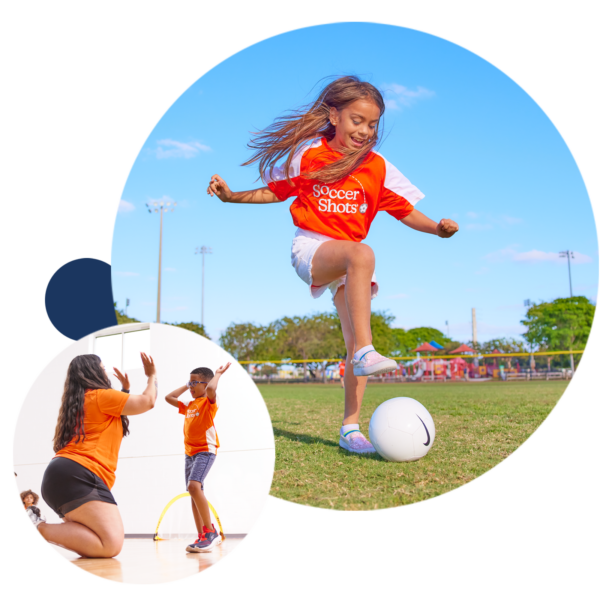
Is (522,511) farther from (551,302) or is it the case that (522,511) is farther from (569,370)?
(551,302)

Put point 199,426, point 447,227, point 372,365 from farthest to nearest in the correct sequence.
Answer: point 447,227 < point 372,365 < point 199,426

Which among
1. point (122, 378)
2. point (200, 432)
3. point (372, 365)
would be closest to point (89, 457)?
point (122, 378)

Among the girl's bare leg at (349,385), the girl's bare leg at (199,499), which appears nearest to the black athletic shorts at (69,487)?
the girl's bare leg at (199,499)

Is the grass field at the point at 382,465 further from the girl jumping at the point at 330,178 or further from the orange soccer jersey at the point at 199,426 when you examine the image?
the orange soccer jersey at the point at 199,426

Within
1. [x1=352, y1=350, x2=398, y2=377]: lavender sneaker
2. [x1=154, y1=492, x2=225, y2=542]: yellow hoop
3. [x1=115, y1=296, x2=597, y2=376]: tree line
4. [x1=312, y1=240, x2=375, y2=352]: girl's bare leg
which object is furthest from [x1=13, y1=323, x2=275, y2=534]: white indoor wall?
[x1=115, y1=296, x2=597, y2=376]: tree line

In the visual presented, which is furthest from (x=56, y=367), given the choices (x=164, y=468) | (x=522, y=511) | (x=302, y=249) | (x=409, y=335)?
(x=409, y=335)

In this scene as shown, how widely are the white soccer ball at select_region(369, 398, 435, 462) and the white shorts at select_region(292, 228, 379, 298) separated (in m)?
0.88

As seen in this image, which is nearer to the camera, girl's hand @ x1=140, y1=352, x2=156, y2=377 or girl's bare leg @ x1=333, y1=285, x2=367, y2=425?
girl's hand @ x1=140, y1=352, x2=156, y2=377

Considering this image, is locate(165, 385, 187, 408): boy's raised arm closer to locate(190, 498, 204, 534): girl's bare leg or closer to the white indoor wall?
the white indoor wall

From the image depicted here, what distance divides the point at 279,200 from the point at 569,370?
28981mm

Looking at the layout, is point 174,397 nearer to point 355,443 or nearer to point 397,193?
point 355,443

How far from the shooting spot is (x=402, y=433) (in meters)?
3.56

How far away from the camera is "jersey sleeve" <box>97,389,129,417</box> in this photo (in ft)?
7.28

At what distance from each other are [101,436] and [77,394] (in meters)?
0.20
